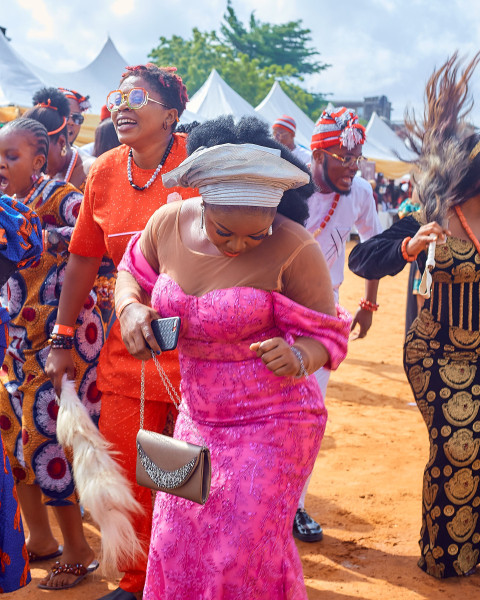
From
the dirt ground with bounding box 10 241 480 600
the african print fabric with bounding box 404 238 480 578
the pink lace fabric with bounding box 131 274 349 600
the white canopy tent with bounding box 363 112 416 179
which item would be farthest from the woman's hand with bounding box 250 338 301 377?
the white canopy tent with bounding box 363 112 416 179

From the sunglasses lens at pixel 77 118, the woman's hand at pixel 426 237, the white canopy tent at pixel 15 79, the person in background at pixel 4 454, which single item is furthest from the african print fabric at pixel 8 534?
the white canopy tent at pixel 15 79

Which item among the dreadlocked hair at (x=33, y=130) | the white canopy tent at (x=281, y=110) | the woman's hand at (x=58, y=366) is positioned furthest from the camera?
the white canopy tent at (x=281, y=110)

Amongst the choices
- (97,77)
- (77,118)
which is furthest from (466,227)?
(97,77)

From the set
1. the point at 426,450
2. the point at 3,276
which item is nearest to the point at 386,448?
the point at 426,450

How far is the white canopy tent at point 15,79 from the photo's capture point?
575 inches

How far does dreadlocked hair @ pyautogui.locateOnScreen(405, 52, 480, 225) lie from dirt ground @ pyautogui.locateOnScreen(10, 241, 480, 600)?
1.98m

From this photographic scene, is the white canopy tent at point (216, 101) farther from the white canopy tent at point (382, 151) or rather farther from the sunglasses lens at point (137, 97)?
the sunglasses lens at point (137, 97)

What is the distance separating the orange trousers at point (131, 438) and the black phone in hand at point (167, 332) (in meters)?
1.01

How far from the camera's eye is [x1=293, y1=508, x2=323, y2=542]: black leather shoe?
464cm

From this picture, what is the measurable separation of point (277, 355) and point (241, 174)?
595 millimetres

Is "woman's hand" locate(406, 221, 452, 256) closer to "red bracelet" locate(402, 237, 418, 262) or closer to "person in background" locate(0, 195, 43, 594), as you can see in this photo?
"red bracelet" locate(402, 237, 418, 262)

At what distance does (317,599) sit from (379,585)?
38 cm

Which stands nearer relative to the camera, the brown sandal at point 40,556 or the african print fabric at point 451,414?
the african print fabric at point 451,414

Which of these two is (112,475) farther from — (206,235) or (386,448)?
(386,448)
